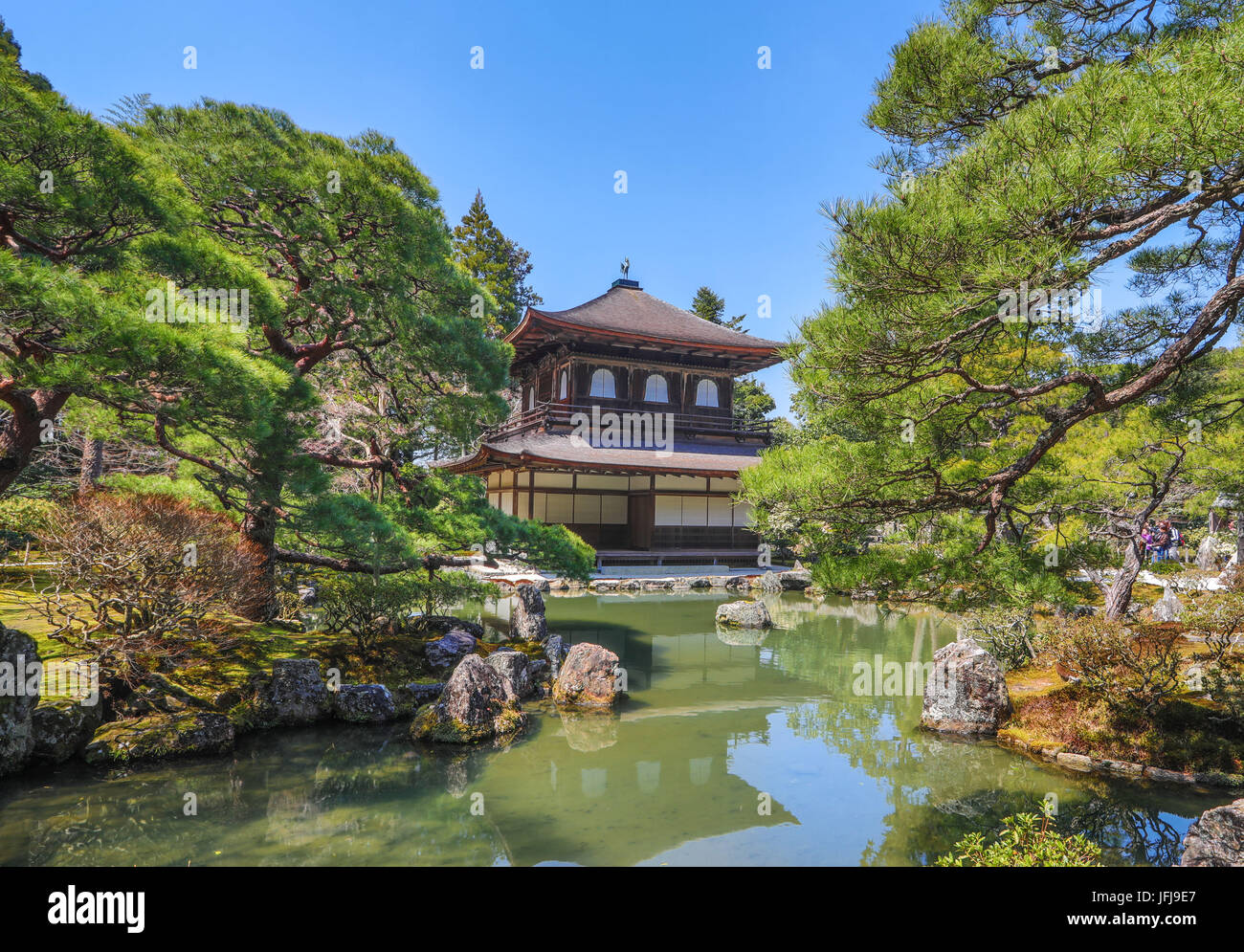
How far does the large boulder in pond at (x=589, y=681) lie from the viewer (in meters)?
8.34

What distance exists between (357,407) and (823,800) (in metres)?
10.4

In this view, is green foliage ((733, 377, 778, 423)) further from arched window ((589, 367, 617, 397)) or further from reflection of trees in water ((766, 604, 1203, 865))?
reflection of trees in water ((766, 604, 1203, 865))

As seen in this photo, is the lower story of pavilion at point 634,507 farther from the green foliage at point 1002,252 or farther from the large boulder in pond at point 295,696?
the green foliage at point 1002,252

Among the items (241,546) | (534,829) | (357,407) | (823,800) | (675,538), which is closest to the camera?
(534,829)

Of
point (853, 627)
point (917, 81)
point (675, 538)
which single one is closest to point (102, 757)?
point (917, 81)

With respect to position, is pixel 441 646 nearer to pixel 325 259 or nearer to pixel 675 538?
pixel 325 259

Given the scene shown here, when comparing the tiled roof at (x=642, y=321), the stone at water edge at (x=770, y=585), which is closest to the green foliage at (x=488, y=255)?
the tiled roof at (x=642, y=321)

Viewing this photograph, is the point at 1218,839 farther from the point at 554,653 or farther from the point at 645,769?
the point at 554,653

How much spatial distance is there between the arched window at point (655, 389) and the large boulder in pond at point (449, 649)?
499 inches

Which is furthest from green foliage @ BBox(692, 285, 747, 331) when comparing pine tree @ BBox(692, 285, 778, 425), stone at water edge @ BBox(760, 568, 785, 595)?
stone at water edge @ BBox(760, 568, 785, 595)

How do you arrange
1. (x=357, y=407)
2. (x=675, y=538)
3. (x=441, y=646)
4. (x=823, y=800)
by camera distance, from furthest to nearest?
(x=675, y=538) < (x=357, y=407) < (x=441, y=646) < (x=823, y=800)

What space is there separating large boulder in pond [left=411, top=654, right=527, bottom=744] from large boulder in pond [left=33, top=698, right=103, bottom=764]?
9.38 feet

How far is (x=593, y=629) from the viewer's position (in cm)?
1283

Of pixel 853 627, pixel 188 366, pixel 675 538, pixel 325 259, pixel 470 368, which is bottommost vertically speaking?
pixel 853 627
